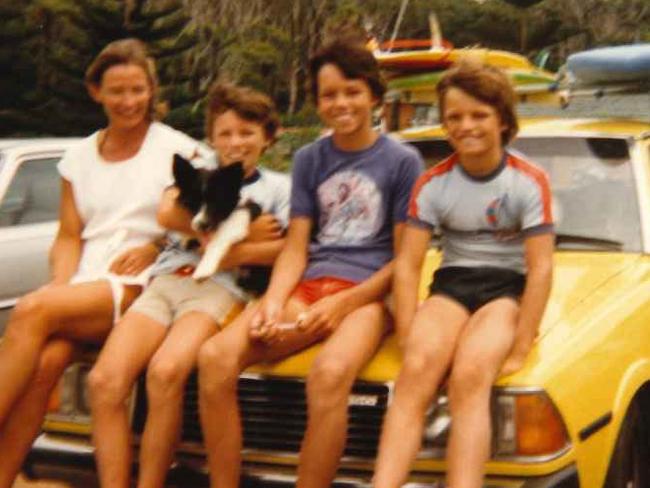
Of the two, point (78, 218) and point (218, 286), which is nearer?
point (218, 286)

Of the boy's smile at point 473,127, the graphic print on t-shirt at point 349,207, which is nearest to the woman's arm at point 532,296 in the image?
the boy's smile at point 473,127

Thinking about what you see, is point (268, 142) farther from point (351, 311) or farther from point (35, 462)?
point (35, 462)

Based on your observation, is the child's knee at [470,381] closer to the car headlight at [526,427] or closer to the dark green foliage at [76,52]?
the car headlight at [526,427]

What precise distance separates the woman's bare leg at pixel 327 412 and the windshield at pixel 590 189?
4.60 ft

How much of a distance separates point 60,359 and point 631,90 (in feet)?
10.2

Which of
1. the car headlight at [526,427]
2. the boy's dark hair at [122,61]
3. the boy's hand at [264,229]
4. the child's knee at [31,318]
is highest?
the boy's dark hair at [122,61]

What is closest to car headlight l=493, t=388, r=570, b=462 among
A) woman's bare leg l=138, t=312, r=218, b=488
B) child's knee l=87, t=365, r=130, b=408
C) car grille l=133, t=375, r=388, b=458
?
car grille l=133, t=375, r=388, b=458

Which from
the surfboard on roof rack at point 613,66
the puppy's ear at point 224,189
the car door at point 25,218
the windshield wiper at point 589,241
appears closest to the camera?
the puppy's ear at point 224,189

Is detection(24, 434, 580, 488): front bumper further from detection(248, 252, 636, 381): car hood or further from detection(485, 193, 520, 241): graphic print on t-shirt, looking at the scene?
detection(485, 193, 520, 241): graphic print on t-shirt

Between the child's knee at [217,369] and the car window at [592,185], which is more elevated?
the car window at [592,185]

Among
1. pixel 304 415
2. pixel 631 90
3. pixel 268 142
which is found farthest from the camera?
pixel 631 90

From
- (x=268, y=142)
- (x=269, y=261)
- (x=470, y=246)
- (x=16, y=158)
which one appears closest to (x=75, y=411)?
(x=269, y=261)

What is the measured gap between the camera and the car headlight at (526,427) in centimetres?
348

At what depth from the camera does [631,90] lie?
5617 millimetres
